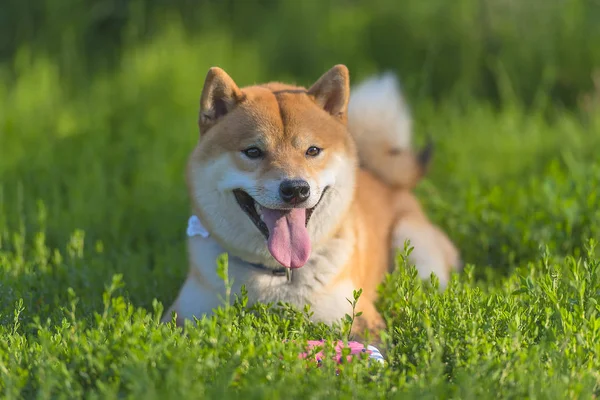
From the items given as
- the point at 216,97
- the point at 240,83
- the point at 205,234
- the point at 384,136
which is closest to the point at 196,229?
the point at 205,234

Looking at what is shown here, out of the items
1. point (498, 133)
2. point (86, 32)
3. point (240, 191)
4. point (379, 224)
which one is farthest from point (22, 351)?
point (86, 32)

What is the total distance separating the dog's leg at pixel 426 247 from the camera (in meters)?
4.56

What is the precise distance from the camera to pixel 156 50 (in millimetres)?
7277

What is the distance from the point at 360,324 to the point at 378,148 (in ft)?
5.50

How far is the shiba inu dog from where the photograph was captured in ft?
11.8

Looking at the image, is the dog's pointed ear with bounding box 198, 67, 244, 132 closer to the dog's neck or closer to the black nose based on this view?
the dog's neck

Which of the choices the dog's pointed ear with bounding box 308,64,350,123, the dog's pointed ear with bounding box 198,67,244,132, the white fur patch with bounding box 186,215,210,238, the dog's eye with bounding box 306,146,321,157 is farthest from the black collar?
the dog's pointed ear with bounding box 308,64,350,123

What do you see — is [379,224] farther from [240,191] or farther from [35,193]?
[35,193]

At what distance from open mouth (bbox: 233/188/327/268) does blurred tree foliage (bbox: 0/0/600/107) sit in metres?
4.01

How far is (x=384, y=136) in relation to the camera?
5.05 m

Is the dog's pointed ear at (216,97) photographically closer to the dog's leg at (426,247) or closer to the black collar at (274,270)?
the black collar at (274,270)

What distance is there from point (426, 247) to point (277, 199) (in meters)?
1.40

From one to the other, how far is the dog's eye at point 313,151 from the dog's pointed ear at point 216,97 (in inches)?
16.3

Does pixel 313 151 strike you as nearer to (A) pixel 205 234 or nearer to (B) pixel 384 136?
(A) pixel 205 234
